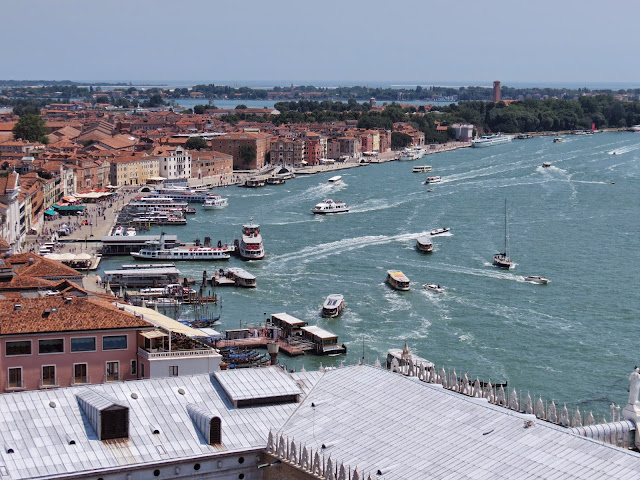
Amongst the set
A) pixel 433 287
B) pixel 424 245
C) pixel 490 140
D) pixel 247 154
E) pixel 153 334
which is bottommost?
pixel 490 140

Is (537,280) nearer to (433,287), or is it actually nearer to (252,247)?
(433,287)

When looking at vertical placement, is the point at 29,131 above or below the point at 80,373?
below

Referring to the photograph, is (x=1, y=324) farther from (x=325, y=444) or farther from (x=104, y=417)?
(x=325, y=444)

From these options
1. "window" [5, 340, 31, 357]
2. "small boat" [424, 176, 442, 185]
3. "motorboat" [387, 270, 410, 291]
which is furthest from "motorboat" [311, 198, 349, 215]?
"window" [5, 340, 31, 357]

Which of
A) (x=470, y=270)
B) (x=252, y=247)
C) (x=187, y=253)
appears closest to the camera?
(x=470, y=270)

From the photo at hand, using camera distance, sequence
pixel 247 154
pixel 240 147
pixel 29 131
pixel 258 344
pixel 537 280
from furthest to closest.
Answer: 1. pixel 29 131
2. pixel 240 147
3. pixel 247 154
4. pixel 537 280
5. pixel 258 344

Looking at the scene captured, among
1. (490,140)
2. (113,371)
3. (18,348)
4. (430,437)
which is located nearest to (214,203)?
(113,371)

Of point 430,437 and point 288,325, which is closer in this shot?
point 430,437
